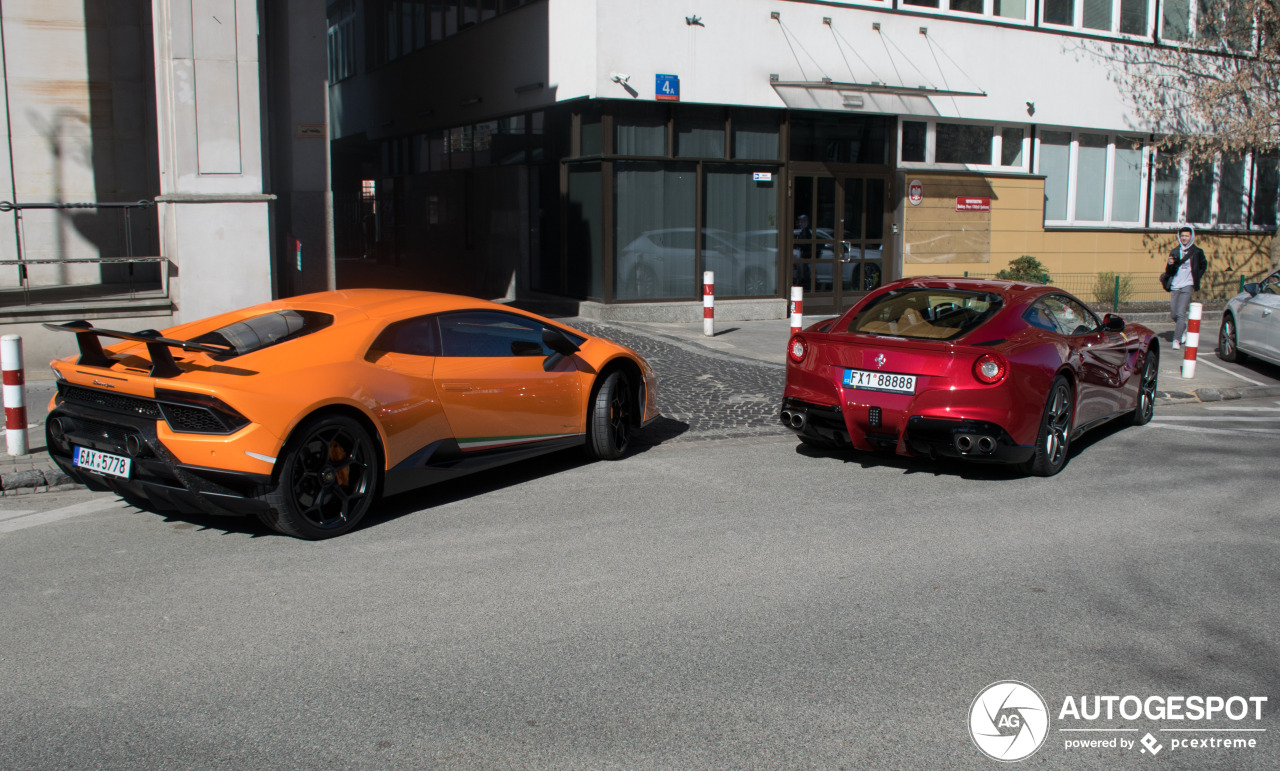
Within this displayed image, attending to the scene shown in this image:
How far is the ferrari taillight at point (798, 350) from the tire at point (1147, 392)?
12.3 ft

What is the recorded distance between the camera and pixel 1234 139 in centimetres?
2183

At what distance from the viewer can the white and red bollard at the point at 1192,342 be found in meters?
13.0

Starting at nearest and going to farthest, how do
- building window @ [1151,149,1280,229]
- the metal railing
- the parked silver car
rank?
the metal railing → the parked silver car → building window @ [1151,149,1280,229]

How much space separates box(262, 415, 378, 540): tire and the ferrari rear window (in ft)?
13.1

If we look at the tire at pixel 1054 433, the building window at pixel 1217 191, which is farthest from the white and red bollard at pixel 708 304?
the building window at pixel 1217 191

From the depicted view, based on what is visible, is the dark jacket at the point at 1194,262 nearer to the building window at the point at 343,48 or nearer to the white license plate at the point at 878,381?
the white license plate at the point at 878,381

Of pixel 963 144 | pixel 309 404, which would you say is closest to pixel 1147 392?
pixel 309 404

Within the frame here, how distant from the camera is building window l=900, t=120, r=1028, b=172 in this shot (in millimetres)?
19859

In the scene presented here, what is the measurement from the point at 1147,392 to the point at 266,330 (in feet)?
26.4

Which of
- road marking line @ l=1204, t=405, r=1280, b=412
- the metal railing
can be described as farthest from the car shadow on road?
the metal railing

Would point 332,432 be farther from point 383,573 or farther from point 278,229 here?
point 278,229

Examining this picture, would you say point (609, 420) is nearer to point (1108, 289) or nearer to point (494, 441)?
point (494, 441)

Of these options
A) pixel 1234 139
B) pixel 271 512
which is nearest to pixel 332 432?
pixel 271 512

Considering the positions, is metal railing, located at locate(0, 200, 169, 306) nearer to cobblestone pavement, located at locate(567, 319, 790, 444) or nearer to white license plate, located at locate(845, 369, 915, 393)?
cobblestone pavement, located at locate(567, 319, 790, 444)
